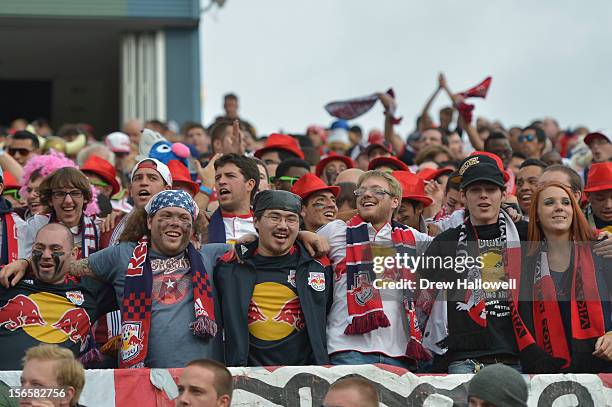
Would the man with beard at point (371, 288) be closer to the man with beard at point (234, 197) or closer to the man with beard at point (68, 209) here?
the man with beard at point (234, 197)

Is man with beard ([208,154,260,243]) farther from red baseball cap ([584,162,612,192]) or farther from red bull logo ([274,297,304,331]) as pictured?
red baseball cap ([584,162,612,192])

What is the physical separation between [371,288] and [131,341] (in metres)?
1.63

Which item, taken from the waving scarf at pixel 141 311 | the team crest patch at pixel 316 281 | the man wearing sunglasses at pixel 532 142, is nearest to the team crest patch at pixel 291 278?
the team crest patch at pixel 316 281

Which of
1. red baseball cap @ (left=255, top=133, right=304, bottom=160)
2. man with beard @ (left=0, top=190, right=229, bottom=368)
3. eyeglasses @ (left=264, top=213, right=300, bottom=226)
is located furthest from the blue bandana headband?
red baseball cap @ (left=255, top=133, right=304, bottom=160)

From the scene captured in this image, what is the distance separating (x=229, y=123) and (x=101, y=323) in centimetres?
412

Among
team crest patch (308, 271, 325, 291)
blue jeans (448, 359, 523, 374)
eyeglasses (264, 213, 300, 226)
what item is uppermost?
eyeglasses (264, 213, 300, 226)

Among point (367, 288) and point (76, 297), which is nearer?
point (76, 297)

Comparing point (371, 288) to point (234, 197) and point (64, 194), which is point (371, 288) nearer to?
point (234, 197)

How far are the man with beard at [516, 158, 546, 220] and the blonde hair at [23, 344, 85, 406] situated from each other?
4722 mm

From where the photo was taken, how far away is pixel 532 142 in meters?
13.9

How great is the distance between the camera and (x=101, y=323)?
29.0ft

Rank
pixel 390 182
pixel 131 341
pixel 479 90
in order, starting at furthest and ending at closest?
1. pixel 479 90
2. pixel 390 182
3. pixel 131 341

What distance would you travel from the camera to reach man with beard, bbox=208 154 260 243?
9.59 meters

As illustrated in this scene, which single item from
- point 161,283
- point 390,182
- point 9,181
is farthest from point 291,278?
point 9,181
